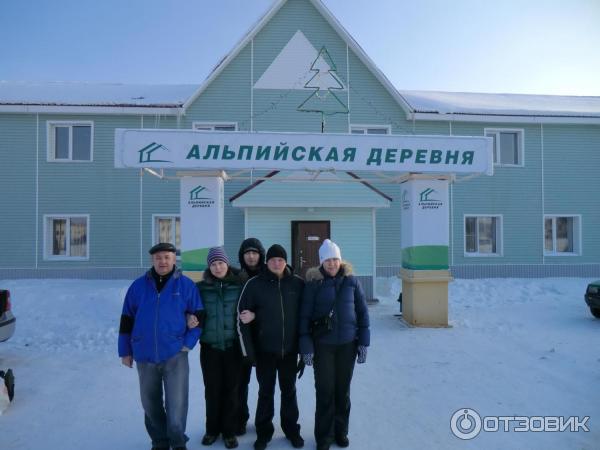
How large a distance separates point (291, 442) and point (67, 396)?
2.89m

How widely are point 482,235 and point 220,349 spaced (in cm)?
1385

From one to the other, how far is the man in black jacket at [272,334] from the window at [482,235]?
13.0 m

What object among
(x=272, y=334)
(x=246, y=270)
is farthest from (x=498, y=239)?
(x=272, y=334)

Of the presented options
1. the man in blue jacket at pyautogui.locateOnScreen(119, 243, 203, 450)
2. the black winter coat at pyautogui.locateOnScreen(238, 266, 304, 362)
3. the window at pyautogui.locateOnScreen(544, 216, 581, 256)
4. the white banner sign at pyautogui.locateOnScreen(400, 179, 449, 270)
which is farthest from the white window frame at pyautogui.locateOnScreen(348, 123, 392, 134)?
the man in blue jacket at pyautogui.locateOnScreen(119, 243, 203, 450)

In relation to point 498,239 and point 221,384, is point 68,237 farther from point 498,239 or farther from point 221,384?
point 498,239

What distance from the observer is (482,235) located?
15.1 m

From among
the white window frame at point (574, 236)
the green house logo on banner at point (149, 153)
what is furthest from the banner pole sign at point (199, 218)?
the white window frame at point (574, 236)

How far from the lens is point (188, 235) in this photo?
23.7 ft

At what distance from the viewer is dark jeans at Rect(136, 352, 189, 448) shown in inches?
132

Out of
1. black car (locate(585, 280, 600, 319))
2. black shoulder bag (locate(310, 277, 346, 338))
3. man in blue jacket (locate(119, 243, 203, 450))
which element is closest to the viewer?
man in blue jacket (locate(119, 243, 203, 450))

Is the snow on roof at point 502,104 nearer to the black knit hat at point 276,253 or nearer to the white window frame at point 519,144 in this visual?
the white window frame at point 519,144

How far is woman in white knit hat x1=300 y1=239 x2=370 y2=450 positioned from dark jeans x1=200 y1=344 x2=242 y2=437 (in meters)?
0.65

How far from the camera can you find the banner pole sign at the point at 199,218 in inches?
283

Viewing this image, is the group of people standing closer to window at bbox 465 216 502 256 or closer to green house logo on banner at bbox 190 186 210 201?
green house logo on banner at bbox 190 186 210 201
